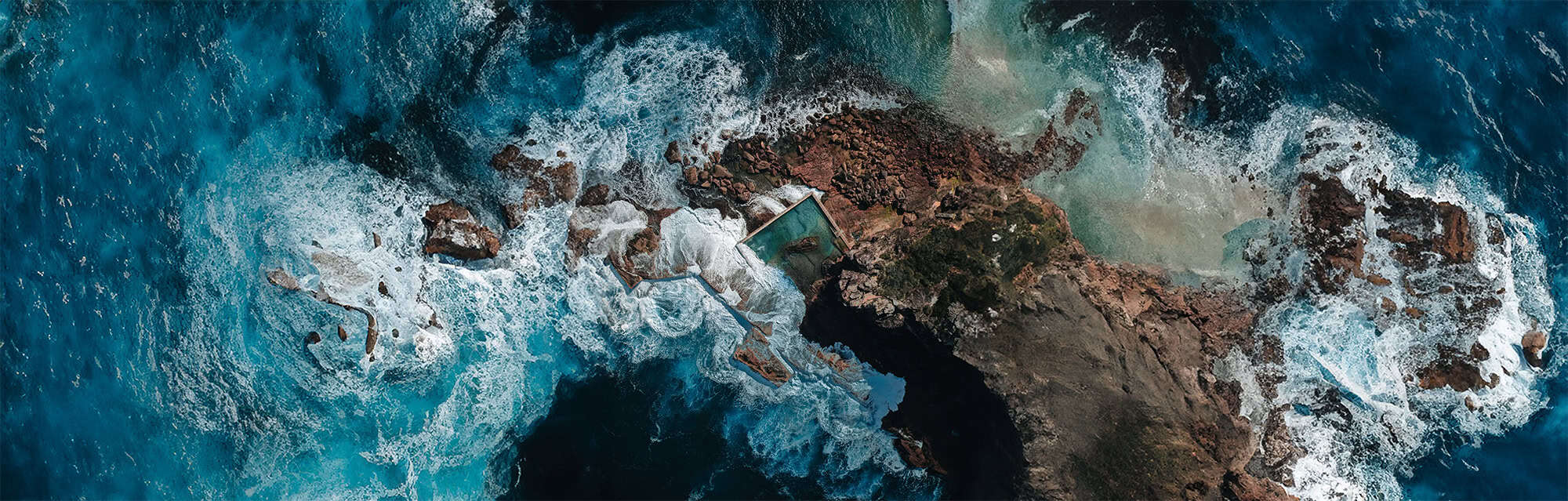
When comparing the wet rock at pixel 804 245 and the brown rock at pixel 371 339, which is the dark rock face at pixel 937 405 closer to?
the wet rock at pixel 804 245

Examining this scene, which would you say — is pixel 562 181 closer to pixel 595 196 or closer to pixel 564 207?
pixel 564 207

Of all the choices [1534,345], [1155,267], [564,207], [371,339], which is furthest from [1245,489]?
[371,339]

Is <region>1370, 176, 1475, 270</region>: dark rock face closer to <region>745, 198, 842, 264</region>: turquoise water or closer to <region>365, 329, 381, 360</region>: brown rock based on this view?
<region>745, 198, 842, 264</region>: turquoise water

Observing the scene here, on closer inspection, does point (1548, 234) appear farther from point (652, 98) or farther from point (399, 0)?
point (399, 0)

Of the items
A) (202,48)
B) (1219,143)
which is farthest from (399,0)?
(1219,143)

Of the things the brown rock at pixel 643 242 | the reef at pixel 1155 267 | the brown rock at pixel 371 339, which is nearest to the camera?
the reef at pixel 1155 267

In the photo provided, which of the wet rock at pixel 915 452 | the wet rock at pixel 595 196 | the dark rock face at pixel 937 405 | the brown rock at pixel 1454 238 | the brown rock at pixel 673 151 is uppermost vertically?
the brown rock at pixel 673 151

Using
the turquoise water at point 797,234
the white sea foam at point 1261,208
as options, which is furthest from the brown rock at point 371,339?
the white sea foam at point 1261,208
